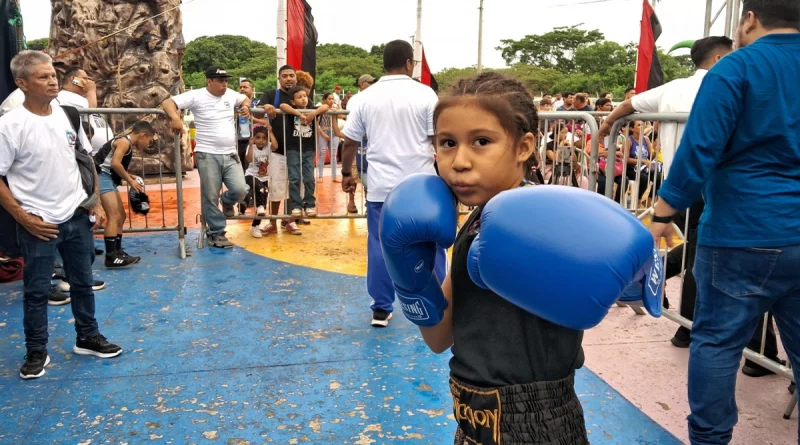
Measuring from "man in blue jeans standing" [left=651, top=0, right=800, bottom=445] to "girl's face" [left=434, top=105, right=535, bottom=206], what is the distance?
107cm

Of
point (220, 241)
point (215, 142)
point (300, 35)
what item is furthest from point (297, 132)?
point (300, 35)

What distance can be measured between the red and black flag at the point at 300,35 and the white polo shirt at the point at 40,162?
5.45m

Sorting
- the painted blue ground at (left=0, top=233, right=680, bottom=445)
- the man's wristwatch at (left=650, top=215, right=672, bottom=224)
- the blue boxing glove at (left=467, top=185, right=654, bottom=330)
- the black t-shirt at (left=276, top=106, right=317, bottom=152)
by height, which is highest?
the black t-shirt at (left=276, top=106, right=317, bottom=152)

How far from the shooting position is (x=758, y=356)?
3178 millimetres

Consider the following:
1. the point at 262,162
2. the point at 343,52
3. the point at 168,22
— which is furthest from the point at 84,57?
the point at 343,52

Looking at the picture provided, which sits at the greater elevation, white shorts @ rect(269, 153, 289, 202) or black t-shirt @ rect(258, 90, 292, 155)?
black t-shirt @ rect(258, 90, 292, 155)

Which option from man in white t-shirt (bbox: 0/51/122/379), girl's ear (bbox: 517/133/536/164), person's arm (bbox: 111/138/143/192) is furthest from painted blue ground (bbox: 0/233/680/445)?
girl's ear (bbox: 517/133/536/164)

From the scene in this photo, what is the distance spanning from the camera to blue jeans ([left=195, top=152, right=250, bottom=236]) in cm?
633

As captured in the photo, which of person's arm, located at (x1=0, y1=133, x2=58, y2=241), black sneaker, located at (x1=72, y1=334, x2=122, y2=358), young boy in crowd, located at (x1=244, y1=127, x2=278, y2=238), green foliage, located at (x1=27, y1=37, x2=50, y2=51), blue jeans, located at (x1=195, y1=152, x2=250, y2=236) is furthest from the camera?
green foliage, located at (x1=27, y1=37, x2=50, y2=51)

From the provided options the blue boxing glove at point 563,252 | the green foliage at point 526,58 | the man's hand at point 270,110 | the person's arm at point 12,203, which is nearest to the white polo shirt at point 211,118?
the man's hand at point 270,110

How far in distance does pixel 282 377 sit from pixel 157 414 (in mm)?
662

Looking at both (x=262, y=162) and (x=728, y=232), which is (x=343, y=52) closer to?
(x=262, y=162)

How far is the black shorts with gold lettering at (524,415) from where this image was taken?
1.48 metres

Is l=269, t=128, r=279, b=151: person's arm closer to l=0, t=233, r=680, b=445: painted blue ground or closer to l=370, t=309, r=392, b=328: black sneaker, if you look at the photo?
l=0, t=233, r=680, b=445: painted blue ground
